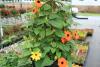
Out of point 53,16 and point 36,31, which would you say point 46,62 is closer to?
point 36,31

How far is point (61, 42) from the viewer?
3.45 meters

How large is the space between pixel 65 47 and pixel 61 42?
76mm

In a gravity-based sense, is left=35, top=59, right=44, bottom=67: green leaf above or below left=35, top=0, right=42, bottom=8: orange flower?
below

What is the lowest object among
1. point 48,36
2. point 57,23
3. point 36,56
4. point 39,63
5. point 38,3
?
point 39,63

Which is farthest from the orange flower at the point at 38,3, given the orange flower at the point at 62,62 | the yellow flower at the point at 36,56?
the orange flower at the point at 62,62

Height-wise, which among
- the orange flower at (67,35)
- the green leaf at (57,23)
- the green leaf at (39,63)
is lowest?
the green leaf at (39,63)

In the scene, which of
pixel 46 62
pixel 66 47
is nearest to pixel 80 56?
pixel 66 47

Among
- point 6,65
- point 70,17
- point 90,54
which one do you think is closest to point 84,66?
point 90,54

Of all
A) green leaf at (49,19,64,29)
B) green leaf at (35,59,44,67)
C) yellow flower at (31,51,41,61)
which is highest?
green leaf at (49,19,64,29)

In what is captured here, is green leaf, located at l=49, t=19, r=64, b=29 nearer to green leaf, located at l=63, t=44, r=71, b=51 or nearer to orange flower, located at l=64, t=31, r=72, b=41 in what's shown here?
orange flower, located at l=64, t=31, r=72, b=41

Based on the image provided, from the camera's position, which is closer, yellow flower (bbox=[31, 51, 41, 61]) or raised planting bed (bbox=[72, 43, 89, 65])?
yellow flower (bbox=[31, 51, 41, 61])

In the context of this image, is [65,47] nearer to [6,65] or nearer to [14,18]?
[6,65]

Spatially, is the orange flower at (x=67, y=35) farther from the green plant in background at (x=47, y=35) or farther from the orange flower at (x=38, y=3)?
the orange flower at (x=38, y=3)

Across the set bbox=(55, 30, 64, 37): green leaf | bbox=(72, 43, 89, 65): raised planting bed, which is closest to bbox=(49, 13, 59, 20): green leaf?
bbox=(55, 30, 64, 37): green leaf
